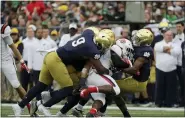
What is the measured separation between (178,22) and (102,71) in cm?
602

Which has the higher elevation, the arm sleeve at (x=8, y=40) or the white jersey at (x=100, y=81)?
the arm sleeve at (x=8, y=40)

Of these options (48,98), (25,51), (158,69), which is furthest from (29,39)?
(48,98)

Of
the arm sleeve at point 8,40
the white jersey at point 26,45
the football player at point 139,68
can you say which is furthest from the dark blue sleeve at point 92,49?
the white jersey at point 26,45

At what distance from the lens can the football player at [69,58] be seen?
1044cm

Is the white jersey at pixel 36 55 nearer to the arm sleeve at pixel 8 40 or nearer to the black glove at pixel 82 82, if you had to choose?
the arm sleeve at pixel 8 40

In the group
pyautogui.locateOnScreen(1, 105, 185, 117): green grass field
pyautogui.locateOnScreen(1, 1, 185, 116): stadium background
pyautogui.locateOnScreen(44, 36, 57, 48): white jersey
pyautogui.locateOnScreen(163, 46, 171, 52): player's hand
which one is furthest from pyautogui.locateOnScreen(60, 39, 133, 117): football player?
pyautogui.locateOnScreen(44, 36, 57, 48): white jersey

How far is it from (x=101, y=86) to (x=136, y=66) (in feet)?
2.83

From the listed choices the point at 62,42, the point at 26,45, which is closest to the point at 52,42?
the point at 62,42

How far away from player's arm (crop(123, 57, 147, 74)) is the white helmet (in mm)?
166

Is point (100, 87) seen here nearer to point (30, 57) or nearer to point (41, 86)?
point (41, 86)

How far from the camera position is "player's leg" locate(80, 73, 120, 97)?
403 inches

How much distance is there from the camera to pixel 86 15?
60.0 feet

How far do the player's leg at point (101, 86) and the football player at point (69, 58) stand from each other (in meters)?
0.11

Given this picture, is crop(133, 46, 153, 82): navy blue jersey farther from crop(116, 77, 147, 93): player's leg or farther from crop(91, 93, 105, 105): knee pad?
crop(91, 93, 105, 105): knee pad
